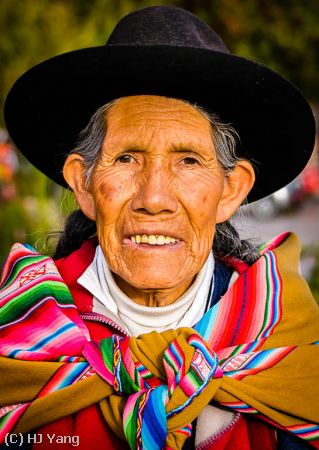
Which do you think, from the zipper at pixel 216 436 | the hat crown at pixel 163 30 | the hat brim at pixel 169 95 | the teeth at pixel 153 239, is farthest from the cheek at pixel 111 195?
the zipper at pixel 216 436

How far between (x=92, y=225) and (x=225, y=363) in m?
0.93

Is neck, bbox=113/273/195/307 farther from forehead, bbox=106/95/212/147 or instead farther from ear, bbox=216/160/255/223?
forehead, bbox=106/95/212/147

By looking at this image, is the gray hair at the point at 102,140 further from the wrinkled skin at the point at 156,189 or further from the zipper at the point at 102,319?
the zipper at the point at 102,319

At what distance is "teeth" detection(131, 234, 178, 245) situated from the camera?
8.11 ft

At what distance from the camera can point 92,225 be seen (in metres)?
3.08

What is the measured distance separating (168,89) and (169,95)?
2 centimetres

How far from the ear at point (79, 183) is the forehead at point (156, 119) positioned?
0.24m

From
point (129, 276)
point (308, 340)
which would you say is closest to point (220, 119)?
point (129, 276)

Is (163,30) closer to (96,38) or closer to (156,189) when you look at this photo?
(156,189)

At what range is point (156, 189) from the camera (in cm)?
240

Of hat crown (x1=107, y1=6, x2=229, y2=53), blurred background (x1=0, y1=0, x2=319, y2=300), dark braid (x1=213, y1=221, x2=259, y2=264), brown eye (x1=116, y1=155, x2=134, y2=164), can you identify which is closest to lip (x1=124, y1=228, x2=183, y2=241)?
brown eye (x1=116, y1=155, x2=134, y2=164)

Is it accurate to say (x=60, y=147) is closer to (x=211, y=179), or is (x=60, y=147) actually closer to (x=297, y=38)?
(x=211, y=179)

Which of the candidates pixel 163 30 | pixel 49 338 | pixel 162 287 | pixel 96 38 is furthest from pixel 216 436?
pixel 96 38

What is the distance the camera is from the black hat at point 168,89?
2365mm
